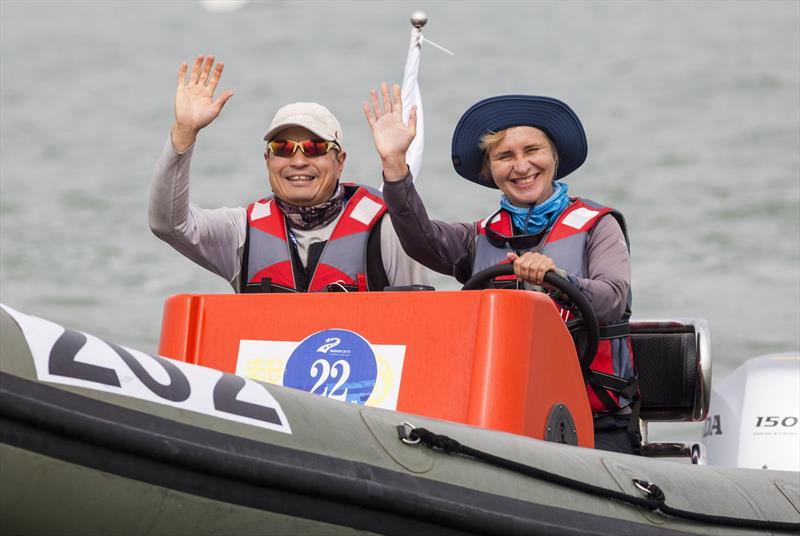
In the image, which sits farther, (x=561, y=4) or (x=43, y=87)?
(x=561, y=4)

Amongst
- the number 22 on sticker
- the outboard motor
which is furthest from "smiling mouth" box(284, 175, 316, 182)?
the outboard motor

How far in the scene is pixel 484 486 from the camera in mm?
2117

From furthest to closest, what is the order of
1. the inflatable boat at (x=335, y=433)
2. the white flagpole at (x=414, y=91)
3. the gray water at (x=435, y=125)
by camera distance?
the gray water at (x=435, y=125) → the white flagpole at (x=414, y=91) → the inflatable boat at (x=335, y=433)

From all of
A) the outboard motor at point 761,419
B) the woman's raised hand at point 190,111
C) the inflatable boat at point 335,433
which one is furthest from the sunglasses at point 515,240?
the outboard motor at point 761,419

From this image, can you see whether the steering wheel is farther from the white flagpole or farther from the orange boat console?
the white flagpole

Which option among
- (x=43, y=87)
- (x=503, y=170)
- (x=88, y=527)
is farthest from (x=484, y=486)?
(x=43, y=87)

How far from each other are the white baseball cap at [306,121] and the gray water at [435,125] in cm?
655

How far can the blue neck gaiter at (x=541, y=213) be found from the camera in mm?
3088

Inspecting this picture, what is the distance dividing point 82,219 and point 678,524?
11762mm

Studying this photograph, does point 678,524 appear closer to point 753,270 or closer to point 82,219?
point 753,270

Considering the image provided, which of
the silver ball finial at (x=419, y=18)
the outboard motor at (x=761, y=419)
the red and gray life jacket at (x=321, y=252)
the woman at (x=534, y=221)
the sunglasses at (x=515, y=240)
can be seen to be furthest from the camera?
the silver ball finial at (x=419, y=18)

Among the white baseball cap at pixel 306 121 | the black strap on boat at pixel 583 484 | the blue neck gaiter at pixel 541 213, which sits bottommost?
the black strap on boat at pixel 583 484

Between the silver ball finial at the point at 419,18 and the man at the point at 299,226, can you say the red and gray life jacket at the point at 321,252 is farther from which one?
the silver ball finial at the point at 419,18

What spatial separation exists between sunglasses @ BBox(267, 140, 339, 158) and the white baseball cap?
2cm
